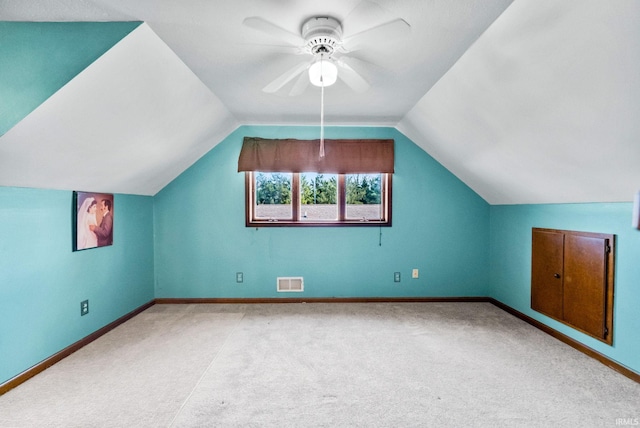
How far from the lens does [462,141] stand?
2.98m

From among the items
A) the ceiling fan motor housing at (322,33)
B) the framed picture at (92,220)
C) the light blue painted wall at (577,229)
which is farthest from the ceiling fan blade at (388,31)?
the framed picture at (92,220)

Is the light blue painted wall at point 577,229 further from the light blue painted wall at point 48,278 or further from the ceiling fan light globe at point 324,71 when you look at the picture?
the light blue painted wall at point 48,278

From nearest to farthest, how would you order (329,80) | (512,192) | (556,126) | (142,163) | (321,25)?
(321,25) < (329,80) < (556,126) < (142,163) < (512,192)

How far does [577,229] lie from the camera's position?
269cm

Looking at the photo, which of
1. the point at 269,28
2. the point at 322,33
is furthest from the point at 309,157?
the point at 269,28

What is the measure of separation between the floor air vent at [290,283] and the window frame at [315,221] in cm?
71

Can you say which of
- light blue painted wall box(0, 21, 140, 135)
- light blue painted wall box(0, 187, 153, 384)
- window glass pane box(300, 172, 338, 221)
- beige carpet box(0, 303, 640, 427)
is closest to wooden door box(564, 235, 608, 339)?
beige carpet box(0, 303, 640, 427)

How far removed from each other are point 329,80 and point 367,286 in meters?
2.82

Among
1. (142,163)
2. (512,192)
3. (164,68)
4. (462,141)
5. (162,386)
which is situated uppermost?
(164,68)

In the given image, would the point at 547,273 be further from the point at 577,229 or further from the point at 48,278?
the point at 48,278

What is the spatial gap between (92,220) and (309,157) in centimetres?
239

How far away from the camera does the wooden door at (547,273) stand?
2855 millimetres

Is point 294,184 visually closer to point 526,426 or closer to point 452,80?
point 452,80

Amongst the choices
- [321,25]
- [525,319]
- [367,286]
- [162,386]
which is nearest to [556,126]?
[321,25]
